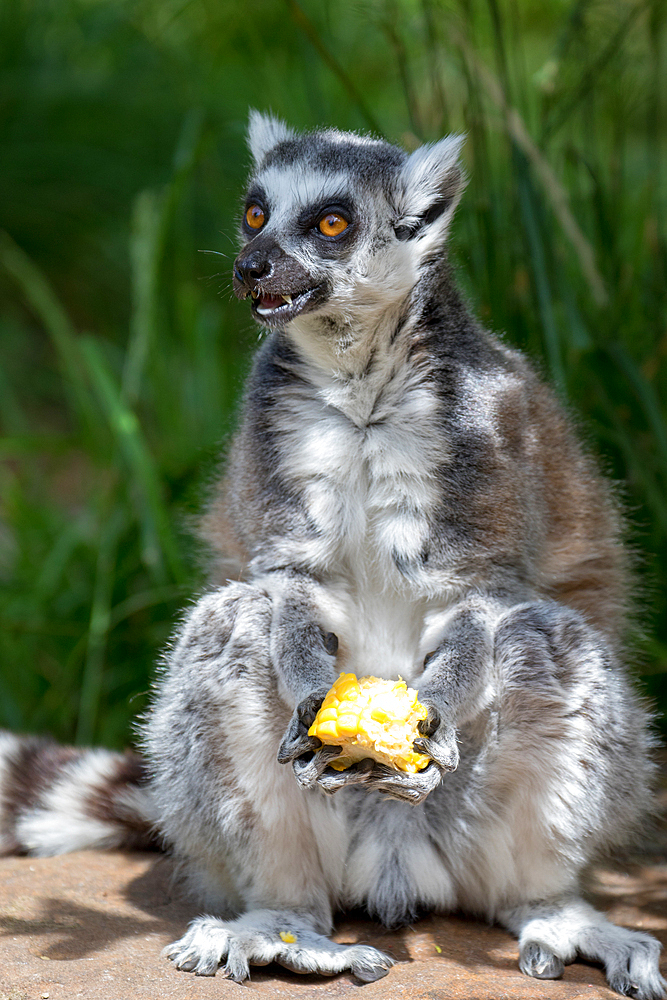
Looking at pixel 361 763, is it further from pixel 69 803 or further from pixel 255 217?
pixel 255 217

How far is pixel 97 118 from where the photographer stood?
8.67 m

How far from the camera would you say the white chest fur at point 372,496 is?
298 centimetres

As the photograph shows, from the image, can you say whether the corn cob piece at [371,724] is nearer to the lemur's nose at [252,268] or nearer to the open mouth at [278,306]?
the open mouth at [278,306]

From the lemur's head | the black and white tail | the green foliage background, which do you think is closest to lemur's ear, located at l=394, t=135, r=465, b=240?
the lemur's head

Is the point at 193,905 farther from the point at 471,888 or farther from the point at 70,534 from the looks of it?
the point at 70,534

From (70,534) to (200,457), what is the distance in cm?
92

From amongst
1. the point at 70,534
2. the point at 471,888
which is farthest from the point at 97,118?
the point at 471,888

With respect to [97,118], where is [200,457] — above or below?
below

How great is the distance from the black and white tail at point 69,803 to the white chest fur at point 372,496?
1.03 metres

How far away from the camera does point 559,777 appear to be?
2811 millimetres

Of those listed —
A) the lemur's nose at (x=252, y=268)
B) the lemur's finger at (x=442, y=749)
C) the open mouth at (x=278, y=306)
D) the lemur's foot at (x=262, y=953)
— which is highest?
the lemur's nose at (x=252, y=268)

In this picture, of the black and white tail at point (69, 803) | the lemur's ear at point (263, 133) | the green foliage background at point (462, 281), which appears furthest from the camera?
the green foliage background at point (462, 281)

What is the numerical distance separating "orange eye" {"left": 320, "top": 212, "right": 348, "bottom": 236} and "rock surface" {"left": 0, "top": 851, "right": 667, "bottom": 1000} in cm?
213

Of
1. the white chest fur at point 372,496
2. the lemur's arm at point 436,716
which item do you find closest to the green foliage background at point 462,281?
the white chest fur at point 372,496
